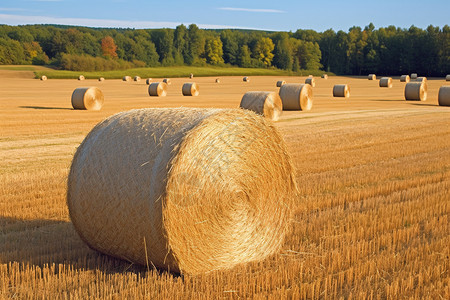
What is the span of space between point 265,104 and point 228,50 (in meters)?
82.2

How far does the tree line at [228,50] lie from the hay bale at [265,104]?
174ft

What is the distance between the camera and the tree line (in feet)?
255

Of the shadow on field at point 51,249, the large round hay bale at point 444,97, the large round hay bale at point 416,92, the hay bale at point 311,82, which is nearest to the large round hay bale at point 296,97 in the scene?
the large round hay bale at point 444,97

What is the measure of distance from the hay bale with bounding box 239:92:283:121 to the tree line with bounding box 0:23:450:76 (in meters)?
53.1

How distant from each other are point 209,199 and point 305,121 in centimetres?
1513

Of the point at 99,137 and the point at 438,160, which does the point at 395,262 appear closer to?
the point at 99,137

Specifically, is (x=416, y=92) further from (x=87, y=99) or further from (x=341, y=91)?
(x=87, y=99)

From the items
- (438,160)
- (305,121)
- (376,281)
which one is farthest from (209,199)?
(305,121)

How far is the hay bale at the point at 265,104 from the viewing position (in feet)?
64.3

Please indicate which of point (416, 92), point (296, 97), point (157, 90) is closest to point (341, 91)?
point (416, 92)

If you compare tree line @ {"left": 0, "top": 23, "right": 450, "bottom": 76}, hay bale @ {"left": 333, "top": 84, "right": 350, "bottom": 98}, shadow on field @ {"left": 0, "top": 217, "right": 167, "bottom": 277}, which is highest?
tree line @ {"left": 0, "top": 23, "right": 450, "bottom": 76}

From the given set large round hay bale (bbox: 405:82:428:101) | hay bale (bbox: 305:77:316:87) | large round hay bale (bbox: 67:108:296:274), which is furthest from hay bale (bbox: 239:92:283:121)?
hay bale (bbox: 305:77:316:87)

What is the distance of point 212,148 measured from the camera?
18.2 ft

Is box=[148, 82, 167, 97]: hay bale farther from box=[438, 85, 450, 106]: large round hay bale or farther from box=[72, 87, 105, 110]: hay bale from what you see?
box=[438, 85, 450, 106]: large round hay bale
